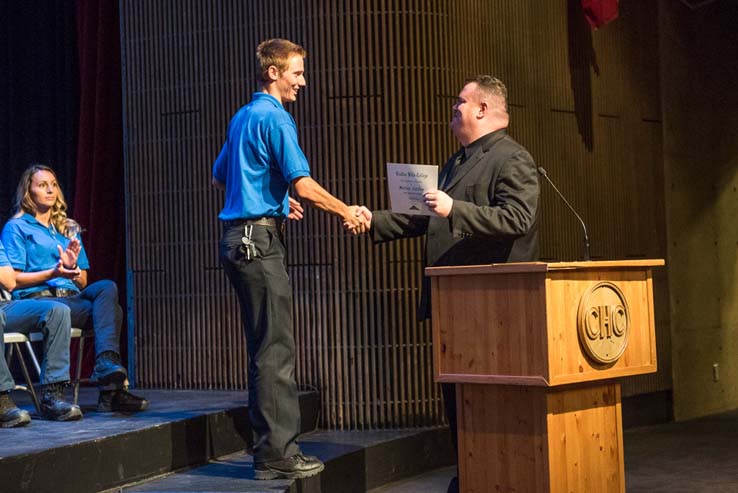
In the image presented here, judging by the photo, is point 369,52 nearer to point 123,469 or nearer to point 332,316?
point 332,316

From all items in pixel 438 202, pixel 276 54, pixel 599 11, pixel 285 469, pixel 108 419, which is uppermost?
pixel 599 11

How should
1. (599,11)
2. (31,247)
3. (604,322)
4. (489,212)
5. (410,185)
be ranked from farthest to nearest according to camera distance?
(599,11)
(31,247)
(489,212)
(410,185)
(604,322)

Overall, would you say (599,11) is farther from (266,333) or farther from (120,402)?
(120,402)

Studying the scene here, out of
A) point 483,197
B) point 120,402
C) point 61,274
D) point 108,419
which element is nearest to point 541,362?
point 483,197

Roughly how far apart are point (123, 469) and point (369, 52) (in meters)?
2.63

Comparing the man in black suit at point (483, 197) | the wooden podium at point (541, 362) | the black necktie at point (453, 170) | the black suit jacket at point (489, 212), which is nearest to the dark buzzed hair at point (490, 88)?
the man in black suit at point (483, 197)

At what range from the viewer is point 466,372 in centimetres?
339

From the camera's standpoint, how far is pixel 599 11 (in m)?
6.40

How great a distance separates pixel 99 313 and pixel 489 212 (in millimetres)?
2014

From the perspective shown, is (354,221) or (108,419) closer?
(354,221)

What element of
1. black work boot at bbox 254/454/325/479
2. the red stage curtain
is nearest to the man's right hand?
black work boot at bbox 254/454/325/479

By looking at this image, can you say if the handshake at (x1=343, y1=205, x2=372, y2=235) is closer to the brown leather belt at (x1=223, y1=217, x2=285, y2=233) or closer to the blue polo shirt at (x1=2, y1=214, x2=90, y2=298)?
the brown leather belt at (x1=223, y1=217, x2=285, y2=233)

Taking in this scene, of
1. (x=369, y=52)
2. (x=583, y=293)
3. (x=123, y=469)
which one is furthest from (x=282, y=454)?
(x=369, y=52)

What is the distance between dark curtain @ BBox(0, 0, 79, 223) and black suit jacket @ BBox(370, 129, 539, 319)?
3642 mm
